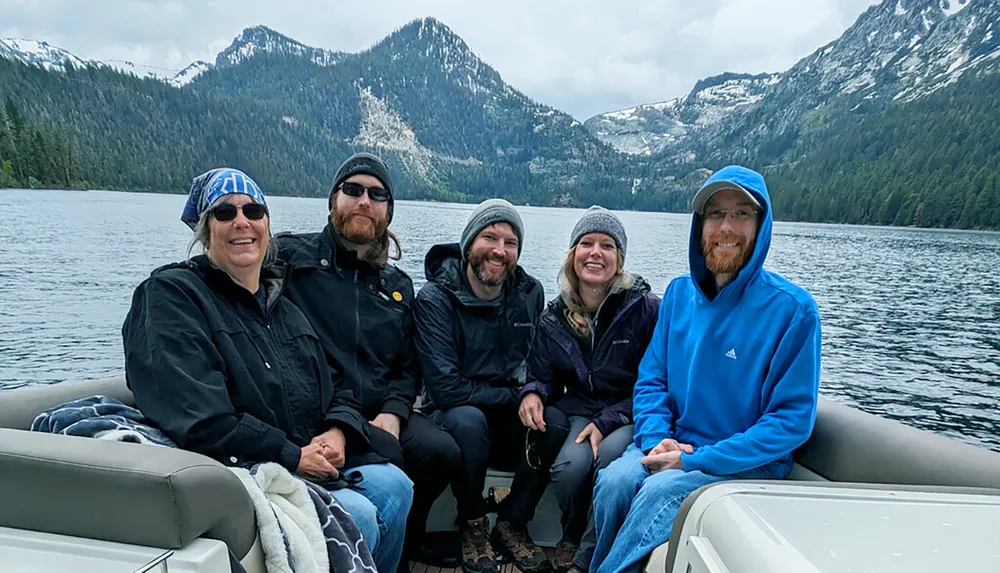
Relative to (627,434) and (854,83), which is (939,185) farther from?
(854,83)

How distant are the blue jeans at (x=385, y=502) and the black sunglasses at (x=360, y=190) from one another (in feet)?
4.46

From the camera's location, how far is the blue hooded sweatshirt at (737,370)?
2.43 metres

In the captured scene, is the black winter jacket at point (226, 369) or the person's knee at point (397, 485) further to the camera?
the person's knee at point (397, 485)

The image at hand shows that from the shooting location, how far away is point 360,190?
3.19 meters

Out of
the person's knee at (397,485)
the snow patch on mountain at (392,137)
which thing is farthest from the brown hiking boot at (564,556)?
the snow patch on mountain at (392,137)

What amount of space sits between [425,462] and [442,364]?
1.69ft

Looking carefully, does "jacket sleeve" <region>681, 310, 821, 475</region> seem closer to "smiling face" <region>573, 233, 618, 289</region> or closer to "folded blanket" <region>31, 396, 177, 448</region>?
"smiling face" <region>573, 233, 618, 289</region>

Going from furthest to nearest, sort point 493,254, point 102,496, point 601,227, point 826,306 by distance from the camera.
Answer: point 826,306 < point 493,254 < point 601,227 < point 102,496

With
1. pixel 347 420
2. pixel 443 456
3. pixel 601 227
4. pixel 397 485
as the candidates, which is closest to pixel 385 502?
pixel 397 485

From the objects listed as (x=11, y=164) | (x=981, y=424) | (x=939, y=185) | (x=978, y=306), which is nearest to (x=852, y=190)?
(x=939, y=185)

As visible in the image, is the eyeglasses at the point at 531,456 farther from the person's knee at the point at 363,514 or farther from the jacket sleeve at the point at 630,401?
the person's knee at the point at 363,514

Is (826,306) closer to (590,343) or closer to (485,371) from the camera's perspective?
(590,343)

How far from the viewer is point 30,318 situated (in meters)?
15.2

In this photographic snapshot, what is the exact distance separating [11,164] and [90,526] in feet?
264
